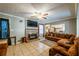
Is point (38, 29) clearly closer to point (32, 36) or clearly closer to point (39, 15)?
point (32, 36)

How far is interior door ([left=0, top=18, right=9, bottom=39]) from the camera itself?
2214mm

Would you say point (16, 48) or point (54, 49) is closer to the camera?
point (54, 49)

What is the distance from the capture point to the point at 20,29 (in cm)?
236

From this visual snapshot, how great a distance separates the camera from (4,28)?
89.3 inches

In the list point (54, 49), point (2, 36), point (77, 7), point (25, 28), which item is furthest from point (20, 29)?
point (77, 7)

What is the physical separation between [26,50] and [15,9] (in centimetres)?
104

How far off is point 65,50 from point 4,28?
60.2 inches

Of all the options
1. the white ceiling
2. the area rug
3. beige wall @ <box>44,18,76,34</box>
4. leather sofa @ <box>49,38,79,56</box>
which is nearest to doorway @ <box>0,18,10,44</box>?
the white ceiling

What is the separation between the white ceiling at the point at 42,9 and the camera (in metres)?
2.08

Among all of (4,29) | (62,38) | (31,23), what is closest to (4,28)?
(4,29)

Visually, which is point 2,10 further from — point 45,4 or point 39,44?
point 39,44

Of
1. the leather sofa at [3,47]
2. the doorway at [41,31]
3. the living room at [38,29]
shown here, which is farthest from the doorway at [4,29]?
the doorway at [41,31]

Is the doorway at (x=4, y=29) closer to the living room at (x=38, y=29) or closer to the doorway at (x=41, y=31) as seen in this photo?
the living room at (x=38, y=29)

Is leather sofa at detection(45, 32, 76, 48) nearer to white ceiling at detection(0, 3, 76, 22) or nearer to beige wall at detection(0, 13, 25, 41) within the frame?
white ceiling at detection(0, 3, 76, 22)
